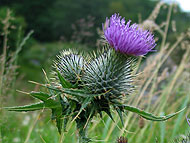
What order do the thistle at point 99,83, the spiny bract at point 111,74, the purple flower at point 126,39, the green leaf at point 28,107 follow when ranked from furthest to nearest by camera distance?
the spiny bract at point 111,74 → the purple flower at point 126,39 → the thistle at point 99,83 → the green leaf at point 28,107

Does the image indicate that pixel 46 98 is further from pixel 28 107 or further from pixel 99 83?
pixel 99 83

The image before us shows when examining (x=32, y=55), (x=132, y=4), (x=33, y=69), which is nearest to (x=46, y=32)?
(x=32, y=55)

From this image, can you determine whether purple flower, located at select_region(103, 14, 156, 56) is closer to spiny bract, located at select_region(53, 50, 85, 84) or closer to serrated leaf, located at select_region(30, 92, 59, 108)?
spiny bract, located at select_region(53, 50, 85, 84)

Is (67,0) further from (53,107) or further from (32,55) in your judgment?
(53,107)

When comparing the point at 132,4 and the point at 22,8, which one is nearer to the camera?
the point at 22,8

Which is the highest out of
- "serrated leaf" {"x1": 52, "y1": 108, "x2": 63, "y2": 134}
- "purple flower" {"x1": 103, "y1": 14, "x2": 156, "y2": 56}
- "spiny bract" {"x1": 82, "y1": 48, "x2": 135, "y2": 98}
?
"purple flower" {"x1": 103, "y1": 14, "x2": 156, "y2": 56}

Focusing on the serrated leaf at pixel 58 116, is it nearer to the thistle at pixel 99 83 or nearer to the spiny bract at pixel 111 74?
the thistle at pixel 99 83

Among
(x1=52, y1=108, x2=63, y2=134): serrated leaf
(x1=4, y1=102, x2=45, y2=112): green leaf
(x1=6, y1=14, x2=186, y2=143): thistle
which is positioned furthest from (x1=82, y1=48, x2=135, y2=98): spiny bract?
(x1=4, y1=102, x2=45, y2=112): green leaf

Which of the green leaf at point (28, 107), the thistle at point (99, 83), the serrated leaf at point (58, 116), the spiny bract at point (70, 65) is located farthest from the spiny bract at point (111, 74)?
the green leaf at point (28, 107)

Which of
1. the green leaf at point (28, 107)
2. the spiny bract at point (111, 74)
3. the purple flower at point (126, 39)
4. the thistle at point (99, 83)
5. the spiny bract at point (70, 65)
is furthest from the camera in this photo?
the spiny bract at point (70, 65)
